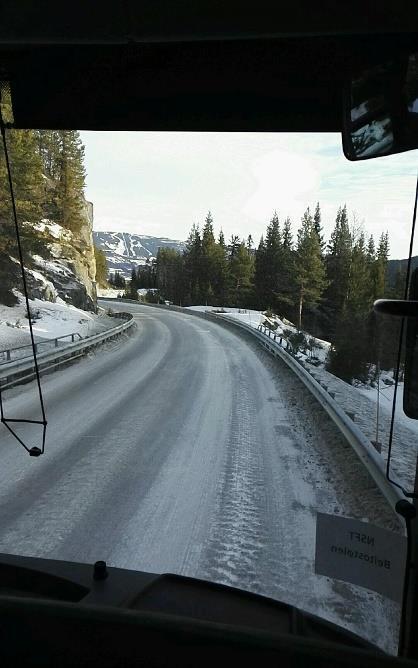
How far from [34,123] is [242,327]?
22249 mm

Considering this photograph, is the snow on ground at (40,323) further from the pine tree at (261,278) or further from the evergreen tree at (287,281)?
the pine tree at (261,278)

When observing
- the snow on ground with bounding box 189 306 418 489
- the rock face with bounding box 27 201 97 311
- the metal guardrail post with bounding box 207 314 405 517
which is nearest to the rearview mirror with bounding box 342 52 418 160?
the snow on ground with bounding box 189 306 418 489

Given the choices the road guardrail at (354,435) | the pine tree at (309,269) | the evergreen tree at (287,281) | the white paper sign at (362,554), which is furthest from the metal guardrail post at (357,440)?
the evergreen tree at (287,281)

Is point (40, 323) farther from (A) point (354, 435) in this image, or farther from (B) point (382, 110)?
(B) point (382, 110)

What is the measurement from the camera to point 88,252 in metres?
36.6

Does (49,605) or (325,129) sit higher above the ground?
(325,129)

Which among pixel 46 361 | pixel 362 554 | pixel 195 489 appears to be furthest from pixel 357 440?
pixel 46 361

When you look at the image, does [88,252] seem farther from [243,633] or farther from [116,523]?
[243,633]

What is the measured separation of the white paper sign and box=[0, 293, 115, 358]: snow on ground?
50.0 ft

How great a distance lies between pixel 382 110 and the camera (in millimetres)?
1815

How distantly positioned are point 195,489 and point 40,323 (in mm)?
18127

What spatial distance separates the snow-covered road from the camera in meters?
3.49

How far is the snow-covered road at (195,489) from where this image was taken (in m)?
3.49

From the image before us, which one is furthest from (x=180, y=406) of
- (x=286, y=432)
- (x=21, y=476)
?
(x=21, y=476)
